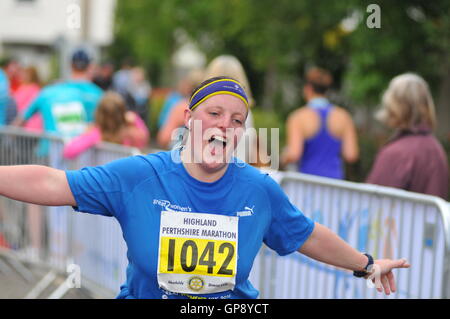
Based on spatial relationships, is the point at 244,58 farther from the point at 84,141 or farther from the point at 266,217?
the point at 266,217

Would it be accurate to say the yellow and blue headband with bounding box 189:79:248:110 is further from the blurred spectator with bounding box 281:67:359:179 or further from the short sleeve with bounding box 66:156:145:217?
the blurred spectator with bounding box 281:67:359:179

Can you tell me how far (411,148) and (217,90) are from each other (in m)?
2.84

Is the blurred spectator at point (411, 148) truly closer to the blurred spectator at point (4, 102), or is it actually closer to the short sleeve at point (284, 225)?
the short sleeve at point (284, 225)

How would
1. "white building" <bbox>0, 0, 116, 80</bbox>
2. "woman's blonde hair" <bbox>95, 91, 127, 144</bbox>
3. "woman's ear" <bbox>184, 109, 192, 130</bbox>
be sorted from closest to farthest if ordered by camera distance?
"woman's ear" <bbox>184, 109, 192, 130</bbox> → "woman's blonde hair" <bbox>95, 91, 127, 144</bbox> → "white building" <bbox>0, 0, 116, 80</bbox>

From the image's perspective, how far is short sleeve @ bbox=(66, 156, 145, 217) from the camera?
3.12m

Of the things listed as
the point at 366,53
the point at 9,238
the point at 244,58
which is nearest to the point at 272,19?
the point at 366,53

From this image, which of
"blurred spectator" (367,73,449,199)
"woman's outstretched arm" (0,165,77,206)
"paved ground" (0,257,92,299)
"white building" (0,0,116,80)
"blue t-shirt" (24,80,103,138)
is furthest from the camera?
"white building" (0,0,116,80)

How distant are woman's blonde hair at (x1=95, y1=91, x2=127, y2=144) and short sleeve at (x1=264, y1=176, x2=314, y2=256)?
3930 millimetres

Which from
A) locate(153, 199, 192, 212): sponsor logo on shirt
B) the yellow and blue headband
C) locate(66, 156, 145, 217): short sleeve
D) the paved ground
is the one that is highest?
the yellow and blue headband

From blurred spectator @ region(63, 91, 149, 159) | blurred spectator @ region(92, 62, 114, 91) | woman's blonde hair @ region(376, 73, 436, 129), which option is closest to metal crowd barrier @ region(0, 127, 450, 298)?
blurred spectator @ region(63, 91, 149, 159)

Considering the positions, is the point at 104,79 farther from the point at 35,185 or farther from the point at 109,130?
the point at 35,185

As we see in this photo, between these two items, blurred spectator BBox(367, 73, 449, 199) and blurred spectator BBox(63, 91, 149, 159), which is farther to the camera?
blurred spectator BBox(63, 91, 149, 159)
